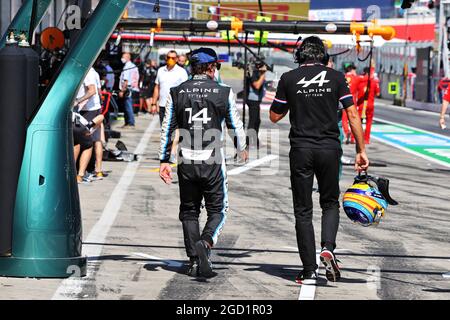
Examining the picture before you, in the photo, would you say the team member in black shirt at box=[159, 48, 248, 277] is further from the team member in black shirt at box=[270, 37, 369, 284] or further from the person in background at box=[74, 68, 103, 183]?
the person in background at box=[74, 68, 103, 183]

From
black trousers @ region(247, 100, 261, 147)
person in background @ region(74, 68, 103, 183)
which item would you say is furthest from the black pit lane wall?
black trousers @ region(247, 100, 261, 147)

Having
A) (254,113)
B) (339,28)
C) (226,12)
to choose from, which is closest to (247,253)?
(339,28)

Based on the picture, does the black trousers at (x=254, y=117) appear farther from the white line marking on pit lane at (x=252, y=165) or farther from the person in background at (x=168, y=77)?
the person in background at (x=168, y=77)

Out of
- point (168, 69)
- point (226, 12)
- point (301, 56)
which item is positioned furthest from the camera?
point (226, 12)

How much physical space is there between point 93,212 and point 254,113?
9042 millimetres

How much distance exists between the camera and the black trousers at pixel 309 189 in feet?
28.0

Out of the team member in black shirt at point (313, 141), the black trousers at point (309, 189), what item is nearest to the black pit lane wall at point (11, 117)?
the team member in black shirt at point (313, 141)

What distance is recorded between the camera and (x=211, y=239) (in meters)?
8.77

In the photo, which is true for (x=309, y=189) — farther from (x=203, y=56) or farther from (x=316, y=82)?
(x=203, y=56)

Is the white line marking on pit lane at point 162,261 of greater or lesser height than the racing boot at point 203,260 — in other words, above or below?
below

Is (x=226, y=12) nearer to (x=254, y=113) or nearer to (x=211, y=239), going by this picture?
(x=254, y=113)

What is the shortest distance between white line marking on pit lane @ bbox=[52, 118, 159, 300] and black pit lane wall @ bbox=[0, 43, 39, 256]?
0.63m

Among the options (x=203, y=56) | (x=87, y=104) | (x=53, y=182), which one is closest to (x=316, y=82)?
(x=203, y=56)

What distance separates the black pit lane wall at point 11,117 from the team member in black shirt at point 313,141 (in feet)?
6.66
